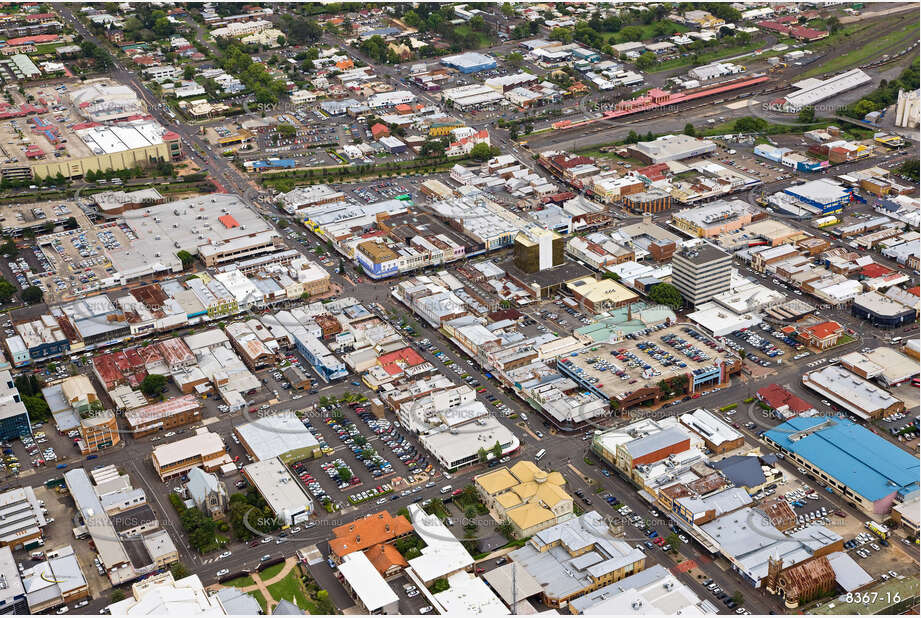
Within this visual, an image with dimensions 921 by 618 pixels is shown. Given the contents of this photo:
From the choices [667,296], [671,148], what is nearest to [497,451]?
[667,296]

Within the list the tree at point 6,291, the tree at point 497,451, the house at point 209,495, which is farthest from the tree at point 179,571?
the tree at point 6,291

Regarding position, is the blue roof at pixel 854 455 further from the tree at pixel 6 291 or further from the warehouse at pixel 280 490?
the tree at pixel 6 291

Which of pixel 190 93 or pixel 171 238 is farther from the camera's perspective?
pixel 190 93

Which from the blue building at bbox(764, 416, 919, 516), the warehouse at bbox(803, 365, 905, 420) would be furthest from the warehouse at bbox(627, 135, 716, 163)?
the blue building at bbox(764, 416, 919, 516)

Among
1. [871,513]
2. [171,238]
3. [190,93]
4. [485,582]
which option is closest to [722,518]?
[871,513]

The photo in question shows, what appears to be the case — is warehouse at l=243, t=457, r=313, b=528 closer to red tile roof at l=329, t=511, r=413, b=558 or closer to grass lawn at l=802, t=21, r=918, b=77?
red tile roof at l=329, t=511, r=413, b=558

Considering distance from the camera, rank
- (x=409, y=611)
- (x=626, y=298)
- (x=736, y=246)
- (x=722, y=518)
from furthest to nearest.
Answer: (x=736, y=246) < (x=626, y=298) < (x=722, y=518) < (x=409, y=611)

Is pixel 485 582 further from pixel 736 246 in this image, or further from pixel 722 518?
pixel 736 246
